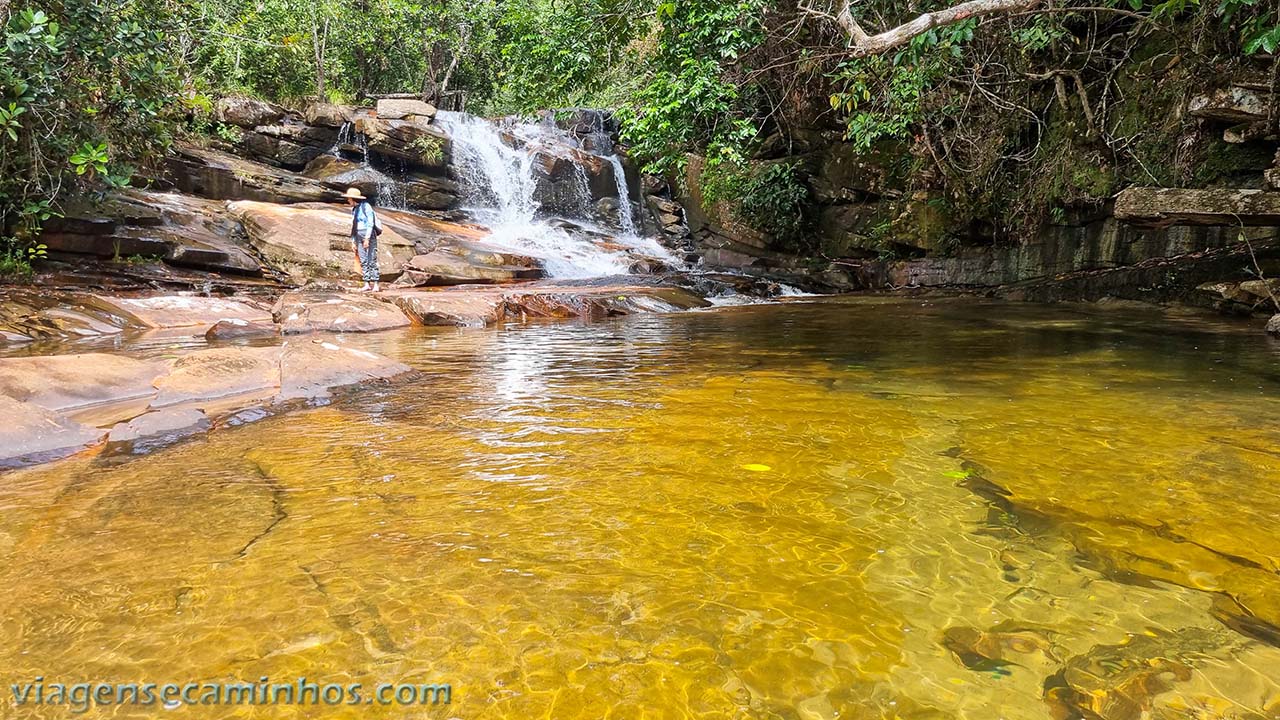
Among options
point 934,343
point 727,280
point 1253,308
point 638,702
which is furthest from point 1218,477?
A: point 727,280

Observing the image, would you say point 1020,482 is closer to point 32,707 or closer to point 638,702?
point 638,702

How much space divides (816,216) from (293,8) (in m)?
19.8

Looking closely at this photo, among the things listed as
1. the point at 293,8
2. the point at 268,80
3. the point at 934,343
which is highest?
the point at 293,8

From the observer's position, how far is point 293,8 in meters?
22.5

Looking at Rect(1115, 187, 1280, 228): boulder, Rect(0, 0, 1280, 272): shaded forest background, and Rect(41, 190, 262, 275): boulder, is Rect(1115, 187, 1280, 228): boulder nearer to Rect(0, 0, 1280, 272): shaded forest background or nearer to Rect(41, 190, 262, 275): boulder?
Rect(0, 0, 1280, 272): shaded forest background

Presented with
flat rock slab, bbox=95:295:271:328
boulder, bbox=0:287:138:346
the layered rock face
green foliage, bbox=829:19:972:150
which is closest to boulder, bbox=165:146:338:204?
flat rock slab, bbox=95:295:271:328

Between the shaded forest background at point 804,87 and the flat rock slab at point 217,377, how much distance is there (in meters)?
4.46

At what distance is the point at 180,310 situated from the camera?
900 cm

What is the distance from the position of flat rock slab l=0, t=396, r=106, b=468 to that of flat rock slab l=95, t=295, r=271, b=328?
17.8 ft

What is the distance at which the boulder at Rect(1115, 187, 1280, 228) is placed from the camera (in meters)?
Result: 6.10

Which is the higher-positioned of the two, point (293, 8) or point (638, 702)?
point (293, 8)

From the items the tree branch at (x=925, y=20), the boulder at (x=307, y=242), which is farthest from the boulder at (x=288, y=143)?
the tree branch at (x=925, y=20)

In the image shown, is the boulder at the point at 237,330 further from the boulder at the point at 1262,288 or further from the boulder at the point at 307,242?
the boulder at the point at 1262,288

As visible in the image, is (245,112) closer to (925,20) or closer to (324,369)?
(324,369)
